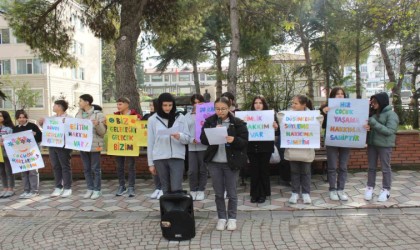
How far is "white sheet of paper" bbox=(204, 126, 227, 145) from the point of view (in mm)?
4977

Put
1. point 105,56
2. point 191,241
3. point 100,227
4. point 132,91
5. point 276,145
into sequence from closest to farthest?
point 191,241
point 100,227
point 276,145
point 132,91
point 105,56

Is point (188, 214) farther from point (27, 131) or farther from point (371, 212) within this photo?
point (27, 131)

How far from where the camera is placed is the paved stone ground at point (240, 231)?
15.7 ft

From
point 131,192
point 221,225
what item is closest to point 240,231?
point 221,225

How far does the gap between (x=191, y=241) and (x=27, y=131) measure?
14.1ft

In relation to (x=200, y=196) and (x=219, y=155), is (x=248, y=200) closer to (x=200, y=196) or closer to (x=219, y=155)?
(x=200, y=196)

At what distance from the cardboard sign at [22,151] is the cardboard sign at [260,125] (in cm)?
407

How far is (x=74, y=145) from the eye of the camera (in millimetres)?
7223

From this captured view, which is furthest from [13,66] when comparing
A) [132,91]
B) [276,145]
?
[276,145]

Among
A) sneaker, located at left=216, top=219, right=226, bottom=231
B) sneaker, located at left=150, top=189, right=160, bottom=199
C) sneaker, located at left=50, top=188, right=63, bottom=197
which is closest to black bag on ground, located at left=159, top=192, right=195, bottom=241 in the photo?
sneaker, located at left=216, top=219, right=226, bottom=231

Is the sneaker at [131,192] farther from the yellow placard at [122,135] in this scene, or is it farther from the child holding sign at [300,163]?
the child holding sign at [300,163]

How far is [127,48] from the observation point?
422 inches

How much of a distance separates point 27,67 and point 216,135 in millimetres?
39582

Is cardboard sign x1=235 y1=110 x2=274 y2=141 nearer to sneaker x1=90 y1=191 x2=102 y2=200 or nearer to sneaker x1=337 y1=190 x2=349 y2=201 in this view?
sneaker x1=337 y1=190 x2=349 y2=201
